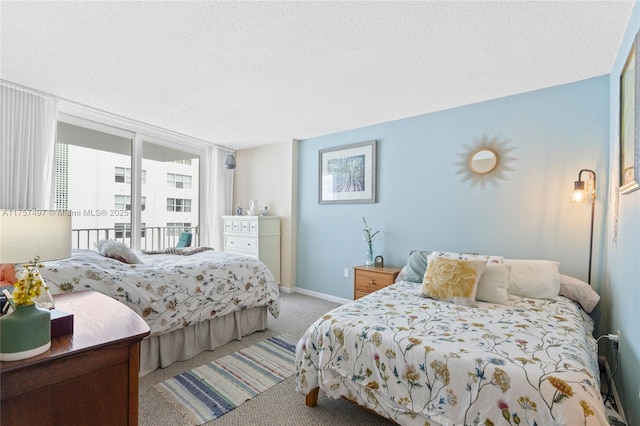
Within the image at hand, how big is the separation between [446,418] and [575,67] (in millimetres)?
2775

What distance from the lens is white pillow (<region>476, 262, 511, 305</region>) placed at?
223cm

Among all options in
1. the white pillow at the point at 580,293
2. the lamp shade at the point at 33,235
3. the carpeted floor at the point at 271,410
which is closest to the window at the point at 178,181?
the carpeted floor at the point at 271,410

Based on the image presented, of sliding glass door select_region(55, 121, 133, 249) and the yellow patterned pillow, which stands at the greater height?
sliding glass door select_region(55, 121, 133, 249)

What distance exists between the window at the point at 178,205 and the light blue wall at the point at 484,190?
2.20 metres

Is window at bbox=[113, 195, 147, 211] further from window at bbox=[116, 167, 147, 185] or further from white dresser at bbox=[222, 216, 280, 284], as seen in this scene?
white dresser at bbox=[222, 216, 280, 284]

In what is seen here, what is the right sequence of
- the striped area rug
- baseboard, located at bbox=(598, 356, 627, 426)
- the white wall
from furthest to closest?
the white wall < the striped area rug < baseboard, located at bbox=(598, 356, 627, 426)

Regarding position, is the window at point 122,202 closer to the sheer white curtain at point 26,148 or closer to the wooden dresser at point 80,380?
the sheer white curtain at point 26,148

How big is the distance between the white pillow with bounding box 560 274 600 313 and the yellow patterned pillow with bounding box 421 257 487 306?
69 centimetres

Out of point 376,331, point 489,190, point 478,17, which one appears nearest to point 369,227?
point 489,190

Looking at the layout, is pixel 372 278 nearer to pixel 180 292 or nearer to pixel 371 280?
pixel 371 280

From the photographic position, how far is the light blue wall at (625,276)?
1.52m

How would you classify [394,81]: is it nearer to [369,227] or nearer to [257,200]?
[369,227]

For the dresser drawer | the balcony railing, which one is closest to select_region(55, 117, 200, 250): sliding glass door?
the balcony railing

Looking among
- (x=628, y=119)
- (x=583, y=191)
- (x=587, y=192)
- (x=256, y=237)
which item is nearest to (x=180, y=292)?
(x=256, y=237)
